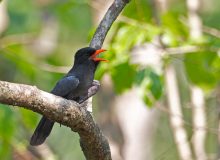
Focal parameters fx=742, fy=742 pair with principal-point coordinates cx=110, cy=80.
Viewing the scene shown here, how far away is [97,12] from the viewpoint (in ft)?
28.7

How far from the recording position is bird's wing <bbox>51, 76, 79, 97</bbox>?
5.40 metres

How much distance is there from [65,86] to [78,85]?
0.13 metres

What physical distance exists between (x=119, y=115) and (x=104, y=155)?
12.1 feet

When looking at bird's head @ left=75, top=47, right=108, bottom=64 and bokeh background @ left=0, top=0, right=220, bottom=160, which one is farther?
bokeh background @ left=0, top=0, right=220, bottom=160

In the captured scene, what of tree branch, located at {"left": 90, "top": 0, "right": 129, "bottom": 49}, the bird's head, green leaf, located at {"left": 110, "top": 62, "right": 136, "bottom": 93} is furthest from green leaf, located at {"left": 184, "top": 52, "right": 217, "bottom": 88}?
tree branch, located at {"left": 90, "top": 0, "right": 129, "bottom": 49}

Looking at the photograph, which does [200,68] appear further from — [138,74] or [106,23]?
[106,23]

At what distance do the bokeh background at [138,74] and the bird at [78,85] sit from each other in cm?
55

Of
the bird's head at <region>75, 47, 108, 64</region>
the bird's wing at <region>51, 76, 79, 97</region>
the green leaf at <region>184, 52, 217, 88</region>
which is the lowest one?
the bird's wing at <region>51, 76, 79, 97</region>

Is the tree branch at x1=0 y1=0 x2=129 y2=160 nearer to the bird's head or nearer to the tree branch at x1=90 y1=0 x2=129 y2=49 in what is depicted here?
the tree branch at x1=90 y1=0 x2=129 y2=49

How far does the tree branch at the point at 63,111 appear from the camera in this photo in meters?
3.88

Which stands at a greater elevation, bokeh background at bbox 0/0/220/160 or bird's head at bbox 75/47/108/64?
bokeh background at bbox 0/0/220/160

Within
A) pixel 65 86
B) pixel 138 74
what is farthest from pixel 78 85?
pixel 138 74

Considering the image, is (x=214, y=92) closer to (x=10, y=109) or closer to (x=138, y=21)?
(x=138, y=21)

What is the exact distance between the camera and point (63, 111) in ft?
13.8
